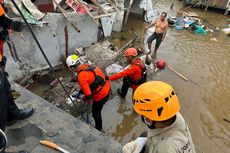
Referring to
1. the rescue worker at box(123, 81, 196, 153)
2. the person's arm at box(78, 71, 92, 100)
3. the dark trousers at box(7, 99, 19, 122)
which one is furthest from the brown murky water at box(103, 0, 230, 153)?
the rescue worker at box(123, 81, 196, 153)

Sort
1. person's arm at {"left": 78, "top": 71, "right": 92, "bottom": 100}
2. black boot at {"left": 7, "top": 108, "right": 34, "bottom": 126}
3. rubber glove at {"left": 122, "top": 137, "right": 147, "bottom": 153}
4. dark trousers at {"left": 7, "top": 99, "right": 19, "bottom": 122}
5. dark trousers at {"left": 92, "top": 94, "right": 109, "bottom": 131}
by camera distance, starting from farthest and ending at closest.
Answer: dark trousers at {"left": 92, "top": 94, "right": 109, "bottom": 131}
person's arm at {"left": 78, "top": 71, "right": 92, "bottom": 100}
black boot at {"left": 7, "top": 108, "right": 34, "bottom": 126}
dark trousers at {"left": 7, "top": 99, "right": 19, "bottom": 122}
rubber glove at {"left": 122, "top": 137, "right": 147, "bottom": 153}

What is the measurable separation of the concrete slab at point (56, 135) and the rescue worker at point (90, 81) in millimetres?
741

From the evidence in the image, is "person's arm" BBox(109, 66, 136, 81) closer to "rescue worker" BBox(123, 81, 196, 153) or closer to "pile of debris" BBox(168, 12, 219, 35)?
"rescue worker" BBox(123, 81, 196, 153)

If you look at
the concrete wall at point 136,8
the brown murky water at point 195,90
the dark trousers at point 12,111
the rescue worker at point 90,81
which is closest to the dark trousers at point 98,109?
the rescue worker at point 90,81

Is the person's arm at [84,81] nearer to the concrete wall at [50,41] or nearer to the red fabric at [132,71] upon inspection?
the red fabric at [132,71]

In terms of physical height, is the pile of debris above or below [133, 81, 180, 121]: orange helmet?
below

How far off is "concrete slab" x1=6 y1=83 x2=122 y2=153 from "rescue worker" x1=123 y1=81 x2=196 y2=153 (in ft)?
6.31

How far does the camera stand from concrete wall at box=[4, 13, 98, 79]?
735cm

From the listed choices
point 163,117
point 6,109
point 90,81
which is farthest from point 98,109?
point 163,117

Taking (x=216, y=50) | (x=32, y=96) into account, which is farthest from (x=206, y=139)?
(x=216, y=50)

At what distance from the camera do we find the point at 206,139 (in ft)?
Answer: 21.8

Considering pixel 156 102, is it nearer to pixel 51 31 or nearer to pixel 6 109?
pixel 6 109

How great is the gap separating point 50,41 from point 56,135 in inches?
184

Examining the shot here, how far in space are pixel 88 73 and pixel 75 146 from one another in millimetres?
1578
